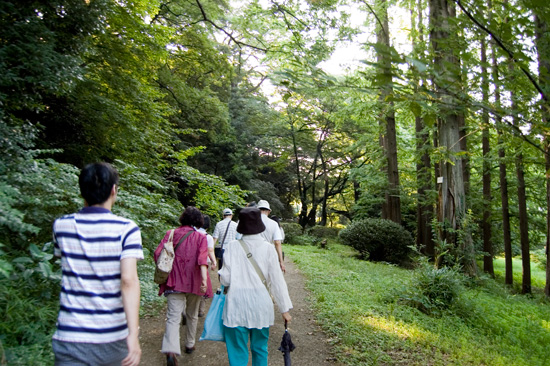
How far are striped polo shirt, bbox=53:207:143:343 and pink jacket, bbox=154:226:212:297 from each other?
2.49 meters

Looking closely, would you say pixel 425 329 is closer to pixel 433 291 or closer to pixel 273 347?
pixel 433 291

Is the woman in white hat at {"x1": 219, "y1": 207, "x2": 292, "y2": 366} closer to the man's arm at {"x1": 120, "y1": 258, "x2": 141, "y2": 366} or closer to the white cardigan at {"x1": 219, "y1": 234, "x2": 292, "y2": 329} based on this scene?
the white cardigan at {"x1": 219, "y1": 234, "x2": 292, "y2": 329}

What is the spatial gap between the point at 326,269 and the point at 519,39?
1036cm

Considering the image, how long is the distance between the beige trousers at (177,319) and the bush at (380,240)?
11.5 meters

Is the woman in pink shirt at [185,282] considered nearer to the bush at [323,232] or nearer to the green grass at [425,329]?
the green grass at [425,329]

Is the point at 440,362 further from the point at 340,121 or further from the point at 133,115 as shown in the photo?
the point at 340,121

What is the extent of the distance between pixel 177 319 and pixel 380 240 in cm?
1209

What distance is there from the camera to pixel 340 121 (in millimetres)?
17516

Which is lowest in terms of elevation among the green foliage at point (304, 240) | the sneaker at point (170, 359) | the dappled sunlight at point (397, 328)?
the green foliage at point (304, 240)

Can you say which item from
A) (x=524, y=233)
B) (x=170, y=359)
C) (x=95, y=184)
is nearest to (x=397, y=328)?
(x=170, y=359)

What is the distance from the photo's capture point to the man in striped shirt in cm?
199

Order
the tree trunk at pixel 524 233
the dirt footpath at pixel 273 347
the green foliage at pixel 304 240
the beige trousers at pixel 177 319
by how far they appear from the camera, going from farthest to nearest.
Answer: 1. the green foliage at pixel 304 240
2. the tree trunk at pixel 524 233
3. the dirt footpath at pixel 273 347
4. the beige trousers at pixel 177 319

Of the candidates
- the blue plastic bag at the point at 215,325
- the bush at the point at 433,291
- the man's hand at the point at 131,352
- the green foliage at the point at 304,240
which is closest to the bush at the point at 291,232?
the green foliage at the point at 304,240

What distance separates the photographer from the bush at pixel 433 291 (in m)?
6.80
